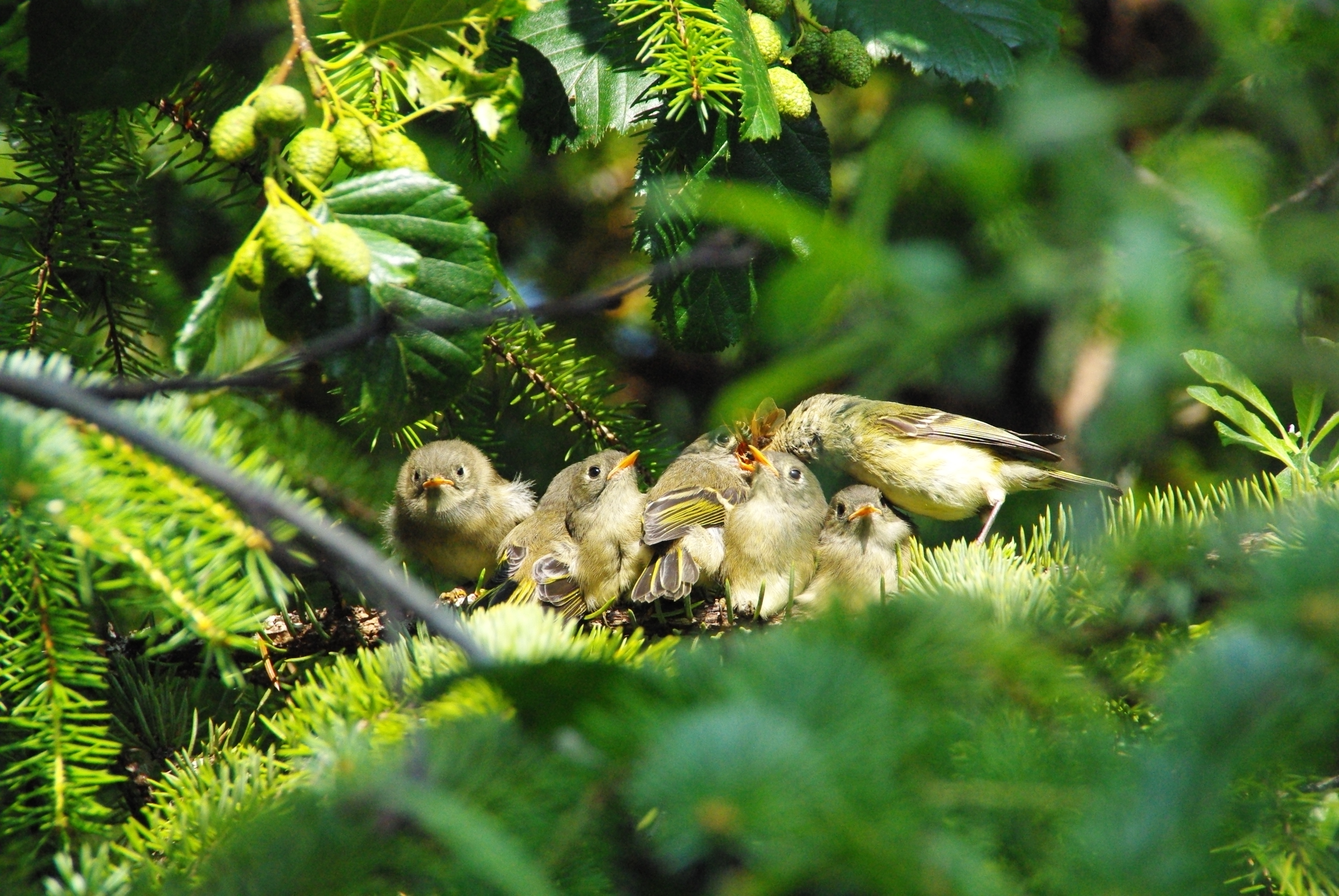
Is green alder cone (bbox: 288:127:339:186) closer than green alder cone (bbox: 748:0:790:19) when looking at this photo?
Yes

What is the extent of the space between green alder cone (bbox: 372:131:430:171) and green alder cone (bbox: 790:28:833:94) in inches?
43.4

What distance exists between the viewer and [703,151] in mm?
2479

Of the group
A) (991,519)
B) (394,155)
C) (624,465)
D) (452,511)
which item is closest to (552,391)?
(624,465)

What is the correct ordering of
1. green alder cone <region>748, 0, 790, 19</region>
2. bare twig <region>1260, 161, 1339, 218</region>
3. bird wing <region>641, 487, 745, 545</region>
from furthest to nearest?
bird wing <region>641, 487, 745, 545</region>
green alder cone <region>748, 0, 790, 19</region>
bare twig <region>1260, 161, 1339, 218</region>

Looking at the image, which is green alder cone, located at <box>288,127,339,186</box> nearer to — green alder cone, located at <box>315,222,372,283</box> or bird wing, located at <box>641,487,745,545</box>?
green alder cone, located at <box>315,222,372,283</box>

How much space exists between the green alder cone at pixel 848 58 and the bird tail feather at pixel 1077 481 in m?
1.83

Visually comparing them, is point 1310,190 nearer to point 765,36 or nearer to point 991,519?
point 765,36

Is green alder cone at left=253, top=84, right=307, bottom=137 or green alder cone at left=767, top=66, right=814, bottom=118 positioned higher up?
green alder cone at left=253, top=84, right=307, bottom=137

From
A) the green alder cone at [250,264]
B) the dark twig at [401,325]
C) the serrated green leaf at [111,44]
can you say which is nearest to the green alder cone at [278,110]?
the green alder cone at [250,264]

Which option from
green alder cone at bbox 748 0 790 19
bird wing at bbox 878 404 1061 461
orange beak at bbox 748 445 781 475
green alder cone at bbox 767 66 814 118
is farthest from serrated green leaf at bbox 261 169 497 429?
bird wing at bbox 878 404 1061 461

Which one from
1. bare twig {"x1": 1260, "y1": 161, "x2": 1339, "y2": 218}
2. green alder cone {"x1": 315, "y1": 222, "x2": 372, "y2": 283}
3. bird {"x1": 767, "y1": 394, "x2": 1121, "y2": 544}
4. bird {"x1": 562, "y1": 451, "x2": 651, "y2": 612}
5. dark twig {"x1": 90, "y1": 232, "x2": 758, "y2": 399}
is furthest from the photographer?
bird {"x1": 767, "y1": 394, "x2": 1121, "y2": 544}

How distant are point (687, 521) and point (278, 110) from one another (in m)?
1.88

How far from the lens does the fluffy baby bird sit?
3.52 m

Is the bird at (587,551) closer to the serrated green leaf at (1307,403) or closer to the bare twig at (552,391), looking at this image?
the bare twig at (552,391)
